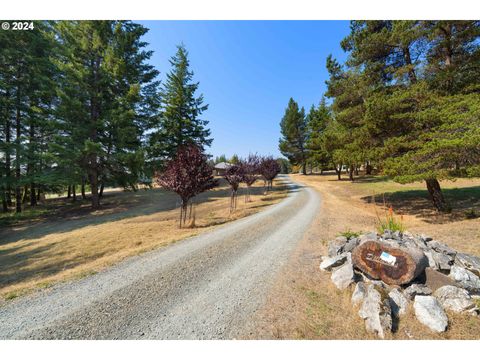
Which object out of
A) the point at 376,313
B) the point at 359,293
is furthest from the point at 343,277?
the point at 376,313

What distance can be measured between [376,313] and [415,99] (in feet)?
36.2

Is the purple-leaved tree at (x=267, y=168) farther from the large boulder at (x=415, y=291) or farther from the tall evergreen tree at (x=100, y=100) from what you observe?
the large boulder at (x=415, y=291)

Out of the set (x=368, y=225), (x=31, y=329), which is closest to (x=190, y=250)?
(x=31, y=329)

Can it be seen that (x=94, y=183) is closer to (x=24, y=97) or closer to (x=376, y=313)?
(x=24, y=97)

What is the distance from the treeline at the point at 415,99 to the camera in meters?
7.82

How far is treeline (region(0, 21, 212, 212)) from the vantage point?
612 inches

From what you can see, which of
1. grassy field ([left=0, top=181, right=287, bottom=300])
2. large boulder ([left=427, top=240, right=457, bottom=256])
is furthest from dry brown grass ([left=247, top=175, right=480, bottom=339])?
grassy field ([left=0, top=181, right=287, bottom=300])

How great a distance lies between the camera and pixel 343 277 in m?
4.23

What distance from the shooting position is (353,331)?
2992mm

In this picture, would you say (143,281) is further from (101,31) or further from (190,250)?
(101,31)

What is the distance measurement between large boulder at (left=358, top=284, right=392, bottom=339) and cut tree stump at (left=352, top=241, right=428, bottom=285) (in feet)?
2.77

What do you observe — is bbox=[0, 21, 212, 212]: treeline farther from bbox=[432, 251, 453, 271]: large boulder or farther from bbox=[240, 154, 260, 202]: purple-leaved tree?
Answer: bbox=[432, 251, 453, 271]: large boulder

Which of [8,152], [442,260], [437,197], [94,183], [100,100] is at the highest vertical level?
[100,100]

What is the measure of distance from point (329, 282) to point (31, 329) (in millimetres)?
5643
